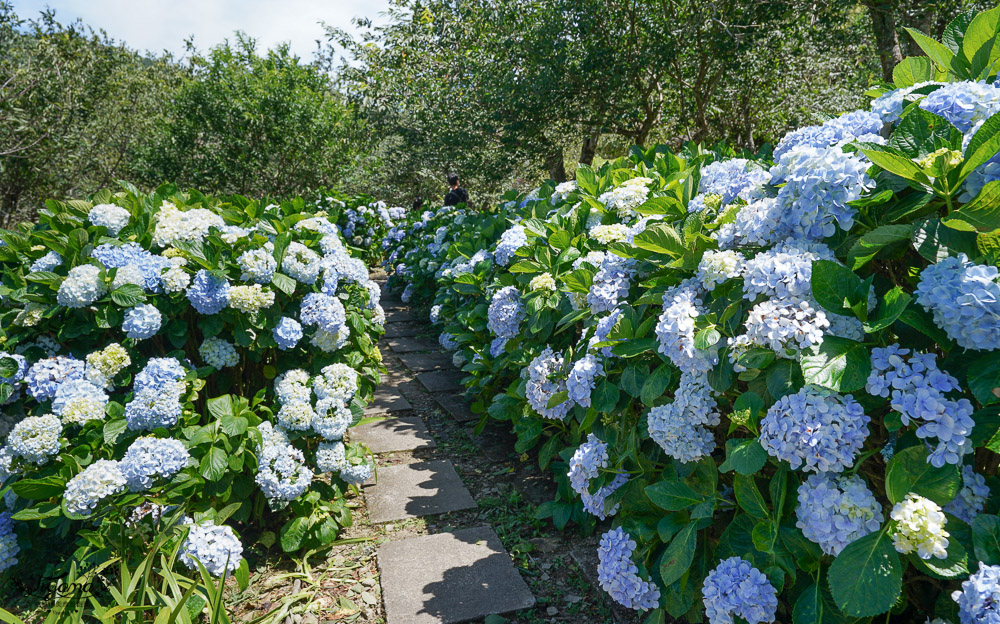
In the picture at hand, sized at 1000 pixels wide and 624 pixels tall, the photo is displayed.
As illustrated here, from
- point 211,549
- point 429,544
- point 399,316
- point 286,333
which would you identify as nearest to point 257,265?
point 286,333

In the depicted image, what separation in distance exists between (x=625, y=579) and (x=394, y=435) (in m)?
2.34

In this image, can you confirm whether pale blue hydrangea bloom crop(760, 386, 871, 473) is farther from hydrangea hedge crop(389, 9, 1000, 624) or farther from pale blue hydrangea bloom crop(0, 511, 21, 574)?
pale blue hydrangea bloom crop(0, 511, 21, 574)

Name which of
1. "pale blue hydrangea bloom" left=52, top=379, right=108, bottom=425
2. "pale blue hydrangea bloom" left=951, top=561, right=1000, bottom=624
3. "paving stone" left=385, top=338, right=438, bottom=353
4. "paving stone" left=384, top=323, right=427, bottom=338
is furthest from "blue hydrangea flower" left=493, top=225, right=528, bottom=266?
"paving stone" left=384, top=323, right=427, bottom=338

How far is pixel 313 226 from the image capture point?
121 inches

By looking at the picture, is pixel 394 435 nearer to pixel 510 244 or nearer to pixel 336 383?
pixel 336 383

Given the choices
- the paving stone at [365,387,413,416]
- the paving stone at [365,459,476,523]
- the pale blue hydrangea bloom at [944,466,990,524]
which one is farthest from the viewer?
the paving stone at [365,387,413,416]

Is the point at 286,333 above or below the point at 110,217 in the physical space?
below

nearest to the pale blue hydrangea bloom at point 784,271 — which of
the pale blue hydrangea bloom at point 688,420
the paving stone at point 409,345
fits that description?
the pale blue hydrangea bloom at point 688,420

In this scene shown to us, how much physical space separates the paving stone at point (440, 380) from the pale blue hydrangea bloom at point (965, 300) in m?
3.84

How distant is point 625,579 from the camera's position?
1.86 m

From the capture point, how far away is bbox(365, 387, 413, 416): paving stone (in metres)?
4.36

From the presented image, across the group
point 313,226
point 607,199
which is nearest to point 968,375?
point 607,199

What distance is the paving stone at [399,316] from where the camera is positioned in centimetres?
719

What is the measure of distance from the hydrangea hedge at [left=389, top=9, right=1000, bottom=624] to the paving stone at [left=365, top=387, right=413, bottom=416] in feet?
8.06
